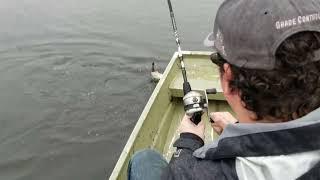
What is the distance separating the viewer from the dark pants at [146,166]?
2.85m

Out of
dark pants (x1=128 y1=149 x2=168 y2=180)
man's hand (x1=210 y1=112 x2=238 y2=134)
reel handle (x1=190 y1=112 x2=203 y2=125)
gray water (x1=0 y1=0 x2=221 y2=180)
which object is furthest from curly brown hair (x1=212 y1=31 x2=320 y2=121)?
gray water (x1=0 y1=0 x2=221 y2=180)

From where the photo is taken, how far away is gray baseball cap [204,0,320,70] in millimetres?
1674

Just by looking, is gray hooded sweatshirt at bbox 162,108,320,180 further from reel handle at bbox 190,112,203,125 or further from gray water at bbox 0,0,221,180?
gray water at bbox 0,0,221,180

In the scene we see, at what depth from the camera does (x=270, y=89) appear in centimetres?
171

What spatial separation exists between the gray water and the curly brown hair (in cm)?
504

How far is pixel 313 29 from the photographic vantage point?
1671 millimetres

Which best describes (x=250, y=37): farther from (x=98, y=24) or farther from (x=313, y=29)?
(x=98, y=24)

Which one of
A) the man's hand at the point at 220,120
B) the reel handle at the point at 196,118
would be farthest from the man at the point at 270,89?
the man's hand at the point at 220,120

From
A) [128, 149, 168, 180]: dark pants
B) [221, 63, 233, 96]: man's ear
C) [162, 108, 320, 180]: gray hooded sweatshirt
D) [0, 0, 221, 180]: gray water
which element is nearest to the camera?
[162, 108, 320, 180]: gray hooded sweatshirt

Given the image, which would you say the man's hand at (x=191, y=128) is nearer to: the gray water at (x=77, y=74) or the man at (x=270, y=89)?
the man at (x=270, y=89)

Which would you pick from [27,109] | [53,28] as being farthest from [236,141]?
[53,28]

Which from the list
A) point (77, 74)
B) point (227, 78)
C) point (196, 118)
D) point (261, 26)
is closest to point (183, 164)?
point (227, 78)

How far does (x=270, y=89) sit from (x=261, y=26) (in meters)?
0.24

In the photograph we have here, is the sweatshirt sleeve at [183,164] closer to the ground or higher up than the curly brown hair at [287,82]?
closer to the ground
